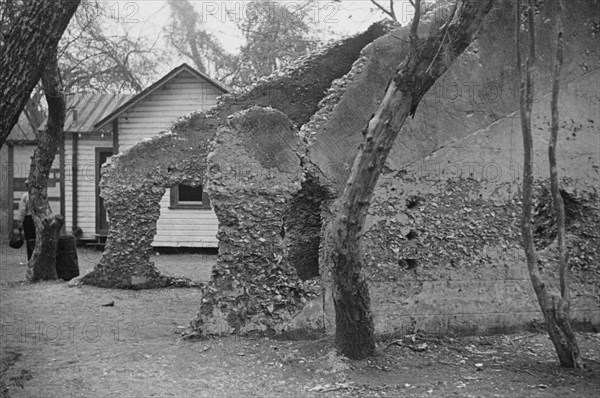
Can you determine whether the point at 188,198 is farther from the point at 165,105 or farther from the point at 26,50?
the point at 26,50

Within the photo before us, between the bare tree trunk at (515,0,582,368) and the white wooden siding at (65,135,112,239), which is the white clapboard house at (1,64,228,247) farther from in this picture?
the bare tree trunk at (515,0,582,368)

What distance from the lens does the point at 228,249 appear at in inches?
280

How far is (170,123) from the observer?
58.7 feet

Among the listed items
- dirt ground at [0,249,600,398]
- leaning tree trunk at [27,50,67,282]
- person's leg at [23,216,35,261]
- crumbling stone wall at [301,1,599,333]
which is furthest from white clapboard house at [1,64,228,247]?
crumbling stone wall at [301,1,599,333]

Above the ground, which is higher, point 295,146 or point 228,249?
point 295,146

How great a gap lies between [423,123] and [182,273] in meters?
8.14

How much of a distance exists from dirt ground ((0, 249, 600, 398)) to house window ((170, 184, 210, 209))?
377 inches

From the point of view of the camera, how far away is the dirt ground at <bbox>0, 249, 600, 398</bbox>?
5699 mm

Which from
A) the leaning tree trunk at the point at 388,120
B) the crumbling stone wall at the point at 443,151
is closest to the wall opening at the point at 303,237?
the crumbling stone wall at the point at 443,151

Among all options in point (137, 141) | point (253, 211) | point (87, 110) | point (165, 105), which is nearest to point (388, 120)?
point (253, 211)

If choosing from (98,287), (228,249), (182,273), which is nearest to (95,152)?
(182,273)

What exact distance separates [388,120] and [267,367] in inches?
97.2

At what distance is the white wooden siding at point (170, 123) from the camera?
17906mm

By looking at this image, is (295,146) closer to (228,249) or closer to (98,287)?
(228,249)
